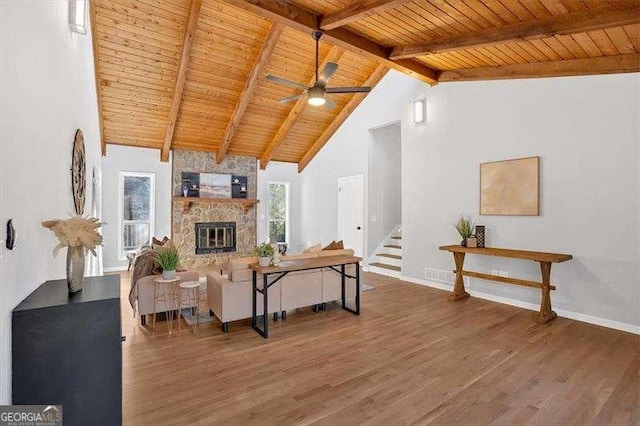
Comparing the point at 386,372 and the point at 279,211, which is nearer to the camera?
the point at 386,372

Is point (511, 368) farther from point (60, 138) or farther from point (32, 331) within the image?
point (60, 138)

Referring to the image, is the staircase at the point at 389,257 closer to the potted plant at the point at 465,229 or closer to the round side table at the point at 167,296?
the potted plant at the point at 465,229

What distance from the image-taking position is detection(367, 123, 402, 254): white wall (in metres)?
7.43

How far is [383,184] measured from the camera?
7.64 meters

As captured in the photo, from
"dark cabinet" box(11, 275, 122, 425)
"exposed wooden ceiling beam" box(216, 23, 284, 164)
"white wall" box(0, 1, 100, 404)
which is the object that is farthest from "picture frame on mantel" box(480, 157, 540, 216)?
"white wall" box(0, 1, 100, 404)

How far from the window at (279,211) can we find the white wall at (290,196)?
119 mm

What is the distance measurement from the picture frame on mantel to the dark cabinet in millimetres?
4967

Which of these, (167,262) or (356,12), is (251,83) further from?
(167,262)

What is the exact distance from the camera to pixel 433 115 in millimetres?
5840

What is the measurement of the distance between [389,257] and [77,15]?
6.25 meters

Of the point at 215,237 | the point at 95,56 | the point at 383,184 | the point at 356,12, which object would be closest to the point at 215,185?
the point at 215,237

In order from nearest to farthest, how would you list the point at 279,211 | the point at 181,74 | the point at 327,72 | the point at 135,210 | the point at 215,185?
the point at 327,72, the point at 181,74, the point at 135,210, the point at 215,185, the point at 279,211

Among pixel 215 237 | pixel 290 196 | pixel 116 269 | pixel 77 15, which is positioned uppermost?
pixel 77 15

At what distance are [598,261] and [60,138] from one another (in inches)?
226
